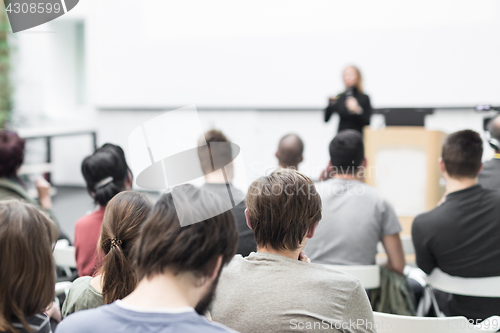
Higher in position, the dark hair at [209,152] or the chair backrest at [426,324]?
the dark hair at [209,152]

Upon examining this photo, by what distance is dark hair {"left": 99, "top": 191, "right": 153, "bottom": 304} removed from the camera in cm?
117

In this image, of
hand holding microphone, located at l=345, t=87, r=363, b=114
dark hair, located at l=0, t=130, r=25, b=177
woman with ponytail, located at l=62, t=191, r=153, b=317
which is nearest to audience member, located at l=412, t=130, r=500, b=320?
woman with ponytail, located at l=62, t=191, r=153, b=317

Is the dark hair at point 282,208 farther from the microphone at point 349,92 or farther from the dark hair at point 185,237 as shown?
the microphone at point 349,92

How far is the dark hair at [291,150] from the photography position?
2.57m

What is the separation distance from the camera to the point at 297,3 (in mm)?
5207

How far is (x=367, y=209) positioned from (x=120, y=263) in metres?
1.12

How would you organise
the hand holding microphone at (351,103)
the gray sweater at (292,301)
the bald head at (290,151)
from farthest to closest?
the hand holding microphone at (351,103), the bald head at (290,151), the gray sweater at (292,301)

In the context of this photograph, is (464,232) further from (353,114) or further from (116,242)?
(353,114)

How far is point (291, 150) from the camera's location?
2566mm

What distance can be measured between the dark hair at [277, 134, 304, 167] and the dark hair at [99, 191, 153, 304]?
146 centimetres

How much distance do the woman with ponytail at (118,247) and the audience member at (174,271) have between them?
0.37m

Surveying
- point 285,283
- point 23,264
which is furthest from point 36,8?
point 285,283

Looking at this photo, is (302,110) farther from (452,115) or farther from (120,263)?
(120,263)

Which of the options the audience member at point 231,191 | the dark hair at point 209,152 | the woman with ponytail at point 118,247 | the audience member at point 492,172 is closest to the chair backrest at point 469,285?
the audience member at point 492,172
